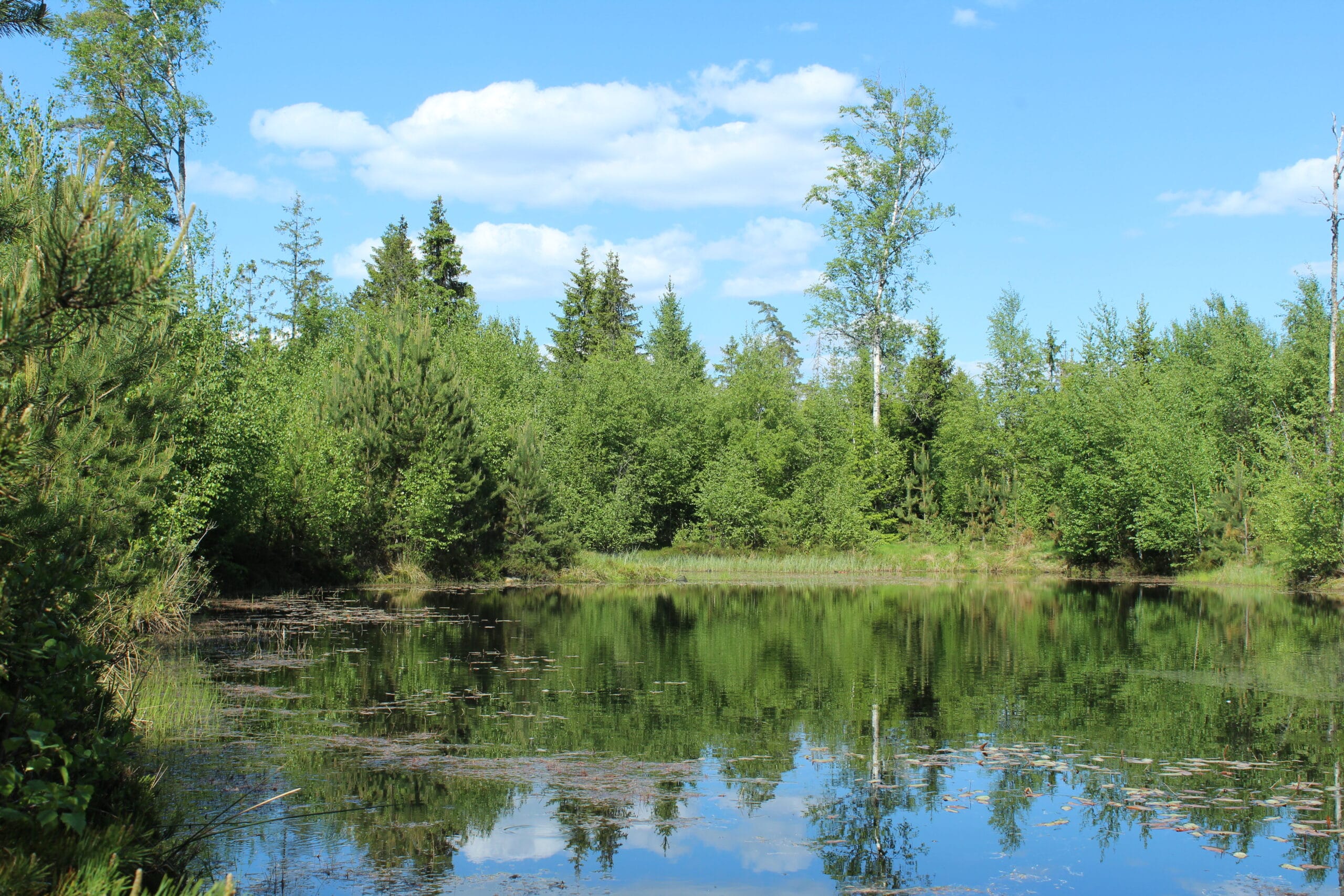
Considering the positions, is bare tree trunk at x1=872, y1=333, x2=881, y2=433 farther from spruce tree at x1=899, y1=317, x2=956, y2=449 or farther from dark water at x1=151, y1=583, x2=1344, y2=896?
dark water at x1=151, y1=583, x2=1344, y2=896

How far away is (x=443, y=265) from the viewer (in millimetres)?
56062

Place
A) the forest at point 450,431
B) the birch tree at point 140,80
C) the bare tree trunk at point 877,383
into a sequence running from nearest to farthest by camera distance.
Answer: the forest at point 450,431, the birch tree at point 140,80, the bare tree trunk at point 877,383

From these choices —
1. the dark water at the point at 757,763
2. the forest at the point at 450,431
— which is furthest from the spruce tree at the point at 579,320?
the dark water at the point at 757,763

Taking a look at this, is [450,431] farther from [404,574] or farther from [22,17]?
[22,17]

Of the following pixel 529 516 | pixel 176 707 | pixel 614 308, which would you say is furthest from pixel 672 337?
pixel 176 707

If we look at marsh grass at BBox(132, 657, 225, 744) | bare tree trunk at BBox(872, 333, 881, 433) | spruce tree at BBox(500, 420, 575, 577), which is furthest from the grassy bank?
marsh grass at BBox(132, 657, 225, 744)

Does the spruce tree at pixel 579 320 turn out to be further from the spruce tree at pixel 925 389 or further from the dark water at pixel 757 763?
the dark water at pixel 757 763

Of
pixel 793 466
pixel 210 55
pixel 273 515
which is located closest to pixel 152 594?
pixel 273 515

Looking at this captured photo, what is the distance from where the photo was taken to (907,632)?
72.3ft

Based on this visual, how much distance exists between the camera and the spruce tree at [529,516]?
1373 inches

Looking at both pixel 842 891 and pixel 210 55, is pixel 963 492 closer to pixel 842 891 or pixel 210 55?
pixel 210 55

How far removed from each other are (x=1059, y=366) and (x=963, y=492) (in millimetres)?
8560

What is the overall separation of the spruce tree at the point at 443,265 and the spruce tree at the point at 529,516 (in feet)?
70.8

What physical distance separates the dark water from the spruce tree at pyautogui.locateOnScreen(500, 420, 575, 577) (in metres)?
14.9
